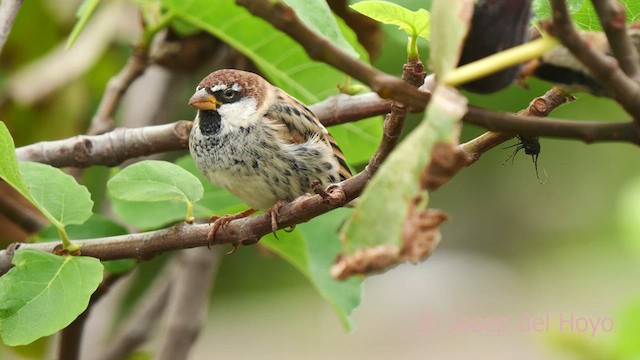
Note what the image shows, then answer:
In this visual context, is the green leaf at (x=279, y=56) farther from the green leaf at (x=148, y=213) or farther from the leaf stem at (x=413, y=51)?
the leaf stem at (x=413, y=51)

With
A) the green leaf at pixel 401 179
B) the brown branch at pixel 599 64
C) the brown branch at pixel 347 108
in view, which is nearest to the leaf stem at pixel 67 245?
the brown branch at pixel 347 108

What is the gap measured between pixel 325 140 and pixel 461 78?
3.43ft

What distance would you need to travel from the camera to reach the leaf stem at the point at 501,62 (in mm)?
547

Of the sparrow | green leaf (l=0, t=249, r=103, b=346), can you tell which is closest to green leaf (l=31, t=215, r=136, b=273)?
the sparrow

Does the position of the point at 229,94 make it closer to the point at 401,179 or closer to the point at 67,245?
the point at 67,245

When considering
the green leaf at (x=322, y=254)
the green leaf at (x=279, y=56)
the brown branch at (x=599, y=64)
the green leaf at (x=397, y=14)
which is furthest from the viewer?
the green leaf at (x=279, y=56)

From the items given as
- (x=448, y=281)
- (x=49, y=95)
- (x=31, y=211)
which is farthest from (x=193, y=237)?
(x=448, y=281)

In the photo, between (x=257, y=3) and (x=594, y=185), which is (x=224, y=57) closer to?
(x=257, y=3)

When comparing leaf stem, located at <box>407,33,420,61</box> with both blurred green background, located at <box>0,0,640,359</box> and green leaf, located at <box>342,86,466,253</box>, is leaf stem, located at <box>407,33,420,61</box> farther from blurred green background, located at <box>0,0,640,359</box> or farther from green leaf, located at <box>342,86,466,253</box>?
blurred green background, located at <box>0,0,640,359</box>

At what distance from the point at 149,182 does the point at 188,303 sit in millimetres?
757

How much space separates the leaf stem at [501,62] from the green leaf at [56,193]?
0.68 metres

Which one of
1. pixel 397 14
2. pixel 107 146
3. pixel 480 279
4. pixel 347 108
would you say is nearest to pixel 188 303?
pixel 107 146

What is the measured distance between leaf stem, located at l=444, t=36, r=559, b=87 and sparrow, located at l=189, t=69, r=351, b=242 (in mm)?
964

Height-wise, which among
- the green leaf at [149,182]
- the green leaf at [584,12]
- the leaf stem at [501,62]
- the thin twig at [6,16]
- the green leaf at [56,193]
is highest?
the leaf stem at [501,62]
